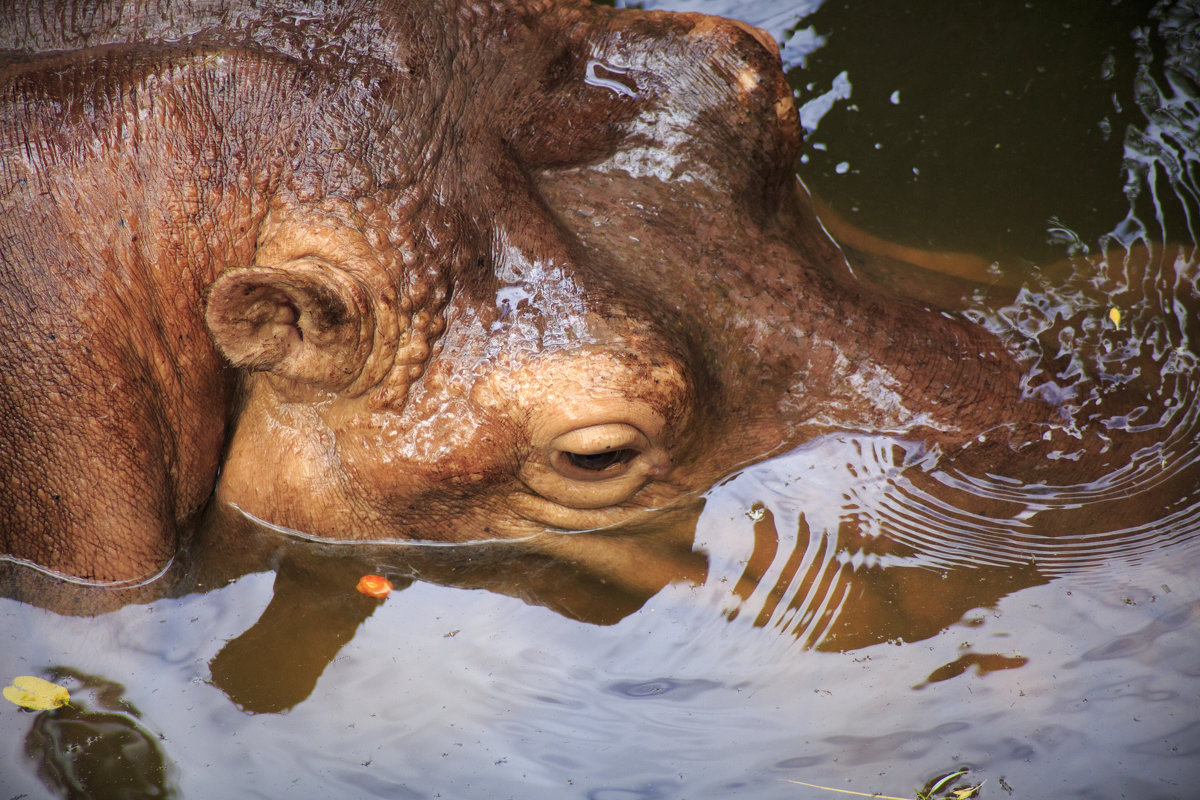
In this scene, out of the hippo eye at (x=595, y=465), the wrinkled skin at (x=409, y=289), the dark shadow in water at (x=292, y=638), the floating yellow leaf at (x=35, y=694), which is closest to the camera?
the wrinkled skin at (x=409, y=289)

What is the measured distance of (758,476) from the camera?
3809mm

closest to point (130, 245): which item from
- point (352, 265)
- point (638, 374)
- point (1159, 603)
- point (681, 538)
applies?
point (352, 265)

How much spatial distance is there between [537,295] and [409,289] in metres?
0.43

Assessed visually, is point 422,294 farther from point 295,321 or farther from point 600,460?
point 600,460

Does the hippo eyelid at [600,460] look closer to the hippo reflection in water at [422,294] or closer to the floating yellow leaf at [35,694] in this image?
the hippo reflection in water at [422,294]

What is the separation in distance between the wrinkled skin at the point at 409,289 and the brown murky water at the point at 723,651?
305 millimetres

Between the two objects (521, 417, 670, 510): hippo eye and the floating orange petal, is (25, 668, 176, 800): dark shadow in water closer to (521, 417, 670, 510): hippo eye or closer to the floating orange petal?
the floating orange petal

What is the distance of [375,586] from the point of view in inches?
154

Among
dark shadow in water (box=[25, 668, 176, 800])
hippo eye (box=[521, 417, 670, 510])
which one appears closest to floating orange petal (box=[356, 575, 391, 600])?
hippo eye (box=[521, 417, 670, 510])

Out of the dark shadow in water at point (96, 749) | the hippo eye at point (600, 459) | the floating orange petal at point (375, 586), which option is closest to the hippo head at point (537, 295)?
the hippo eye at point (600, 459)

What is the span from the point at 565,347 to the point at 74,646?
2.40 m

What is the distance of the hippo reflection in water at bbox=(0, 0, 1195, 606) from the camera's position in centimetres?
303

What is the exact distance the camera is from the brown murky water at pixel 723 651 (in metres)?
3.56

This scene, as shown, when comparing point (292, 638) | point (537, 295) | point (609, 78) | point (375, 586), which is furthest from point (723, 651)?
point (609, 78)
